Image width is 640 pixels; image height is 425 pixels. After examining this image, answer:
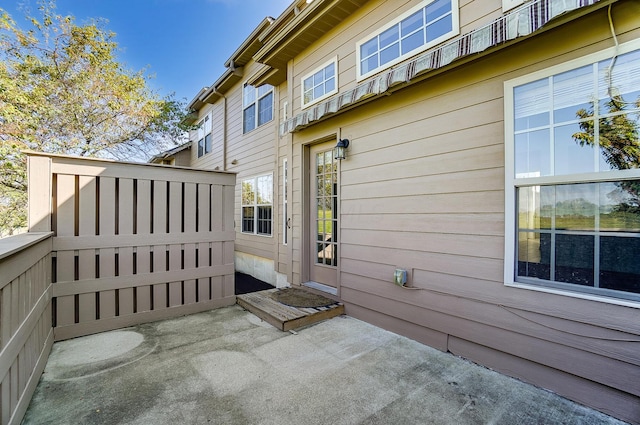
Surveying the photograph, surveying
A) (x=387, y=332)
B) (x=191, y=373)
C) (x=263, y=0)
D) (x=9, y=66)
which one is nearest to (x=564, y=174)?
(x=387, y=332)

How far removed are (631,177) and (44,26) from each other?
12.0 metres

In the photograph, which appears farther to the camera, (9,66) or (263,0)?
(263,0)

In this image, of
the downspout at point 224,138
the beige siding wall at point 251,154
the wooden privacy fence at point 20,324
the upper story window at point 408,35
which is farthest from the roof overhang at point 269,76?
the wooden privacy fence at point 20,324

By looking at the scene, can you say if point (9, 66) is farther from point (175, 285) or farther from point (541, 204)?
point (541, 204)

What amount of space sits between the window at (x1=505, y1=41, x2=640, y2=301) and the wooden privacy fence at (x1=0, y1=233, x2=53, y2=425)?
11.1 feet

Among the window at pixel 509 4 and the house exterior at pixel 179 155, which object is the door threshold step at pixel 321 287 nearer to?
the window at pixel 509 4

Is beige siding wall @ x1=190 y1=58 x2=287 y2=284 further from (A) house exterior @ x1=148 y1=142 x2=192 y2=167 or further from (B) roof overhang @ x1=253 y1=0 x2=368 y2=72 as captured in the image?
(A) house exterior @ x1=148 y1=142 x2=192 y2=167

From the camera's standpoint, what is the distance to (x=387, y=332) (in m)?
3.26

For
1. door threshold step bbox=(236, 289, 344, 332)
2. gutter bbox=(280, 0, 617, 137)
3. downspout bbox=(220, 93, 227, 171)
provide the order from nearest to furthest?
gutter bbox=(280, 0, 617, 137) → door threshold step bbox=(236, 289, 344, 332) → downspout bbox=(220, 93, 227, 171)

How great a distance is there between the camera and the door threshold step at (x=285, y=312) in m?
3.32

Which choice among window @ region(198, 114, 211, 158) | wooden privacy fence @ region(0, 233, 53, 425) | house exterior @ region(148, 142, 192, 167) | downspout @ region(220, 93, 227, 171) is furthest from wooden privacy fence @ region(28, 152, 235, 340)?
house exterior @ region(148, 142, 192, 167)

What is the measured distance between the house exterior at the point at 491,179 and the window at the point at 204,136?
6.47 meters

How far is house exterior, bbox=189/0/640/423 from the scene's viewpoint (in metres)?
1.92

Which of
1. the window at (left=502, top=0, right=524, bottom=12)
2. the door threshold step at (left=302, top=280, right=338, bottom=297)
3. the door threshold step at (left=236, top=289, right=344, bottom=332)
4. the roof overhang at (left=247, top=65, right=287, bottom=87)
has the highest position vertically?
the roof overhang at (left=247, top=65, right=287, bottom=87)
